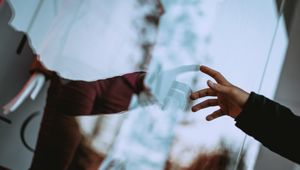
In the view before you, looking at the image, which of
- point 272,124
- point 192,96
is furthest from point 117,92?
point 272,124

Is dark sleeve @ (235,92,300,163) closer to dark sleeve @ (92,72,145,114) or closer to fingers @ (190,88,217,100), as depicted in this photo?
fingers @ (190,88,217,100)

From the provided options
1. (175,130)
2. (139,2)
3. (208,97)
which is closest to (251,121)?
(208,97)

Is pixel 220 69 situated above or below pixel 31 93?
above

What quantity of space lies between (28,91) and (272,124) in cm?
55

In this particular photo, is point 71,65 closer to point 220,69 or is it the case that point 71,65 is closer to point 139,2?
point 139,2

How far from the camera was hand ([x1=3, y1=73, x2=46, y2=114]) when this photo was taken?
76 cm

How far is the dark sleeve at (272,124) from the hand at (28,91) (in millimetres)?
476

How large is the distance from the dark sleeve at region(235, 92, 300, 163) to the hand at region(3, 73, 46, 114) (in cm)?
→ 48

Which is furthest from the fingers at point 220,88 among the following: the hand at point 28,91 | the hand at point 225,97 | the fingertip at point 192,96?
the hand at point 28,91

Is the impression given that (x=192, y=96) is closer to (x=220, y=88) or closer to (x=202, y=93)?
(x=202, y=93)

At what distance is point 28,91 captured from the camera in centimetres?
77

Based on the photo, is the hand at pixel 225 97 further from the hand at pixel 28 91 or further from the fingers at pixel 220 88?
the hand at pixel 28 91

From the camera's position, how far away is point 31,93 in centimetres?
78

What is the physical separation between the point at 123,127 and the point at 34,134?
0.73 ft
